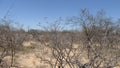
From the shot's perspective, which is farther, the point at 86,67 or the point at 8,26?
the point at 8,26

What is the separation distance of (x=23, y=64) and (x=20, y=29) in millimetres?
2106

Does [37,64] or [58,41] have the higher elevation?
[58,41]

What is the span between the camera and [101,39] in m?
6.80

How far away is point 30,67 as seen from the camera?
1411 cm

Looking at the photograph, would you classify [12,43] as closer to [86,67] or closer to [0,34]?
[0,34]

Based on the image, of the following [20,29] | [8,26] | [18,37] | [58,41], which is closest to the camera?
[58,41]

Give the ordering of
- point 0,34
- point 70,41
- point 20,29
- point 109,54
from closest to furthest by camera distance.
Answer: point 109,54, point 70,41, point 0,34, point 20,29

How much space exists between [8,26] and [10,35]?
0.48 m

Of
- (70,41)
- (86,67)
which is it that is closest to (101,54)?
(86,67)

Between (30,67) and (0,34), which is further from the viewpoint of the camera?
(30,67)

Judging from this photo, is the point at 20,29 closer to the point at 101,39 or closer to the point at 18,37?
the point at 18,37

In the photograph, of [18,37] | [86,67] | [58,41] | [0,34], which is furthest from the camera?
[18,37]

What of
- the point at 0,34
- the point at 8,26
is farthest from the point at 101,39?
the point at 8,26

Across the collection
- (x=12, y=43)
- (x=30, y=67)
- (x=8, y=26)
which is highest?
(x=8, y=26)
